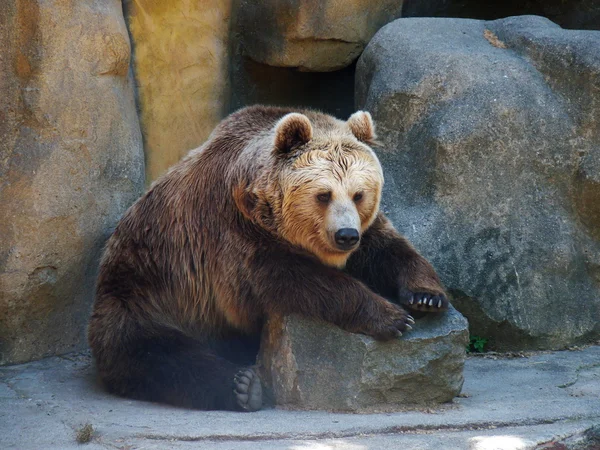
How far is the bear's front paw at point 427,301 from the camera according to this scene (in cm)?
549

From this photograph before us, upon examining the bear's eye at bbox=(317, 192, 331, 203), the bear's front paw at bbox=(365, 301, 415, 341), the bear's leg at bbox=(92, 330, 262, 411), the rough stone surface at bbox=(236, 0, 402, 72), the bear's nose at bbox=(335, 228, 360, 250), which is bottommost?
the bear's leg at bbox=(92, 330, 262, 411)

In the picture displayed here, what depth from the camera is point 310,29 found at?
7.71 m

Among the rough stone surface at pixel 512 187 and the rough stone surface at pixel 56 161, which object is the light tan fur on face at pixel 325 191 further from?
the rough stone surface at pixel 56 161

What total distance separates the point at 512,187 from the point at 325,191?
1987 mm

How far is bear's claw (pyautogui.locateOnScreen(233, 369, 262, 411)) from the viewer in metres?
5.42

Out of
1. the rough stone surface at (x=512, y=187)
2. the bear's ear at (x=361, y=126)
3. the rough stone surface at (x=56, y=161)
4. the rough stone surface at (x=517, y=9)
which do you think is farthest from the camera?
the rough stone surface at (x=517, y=9)

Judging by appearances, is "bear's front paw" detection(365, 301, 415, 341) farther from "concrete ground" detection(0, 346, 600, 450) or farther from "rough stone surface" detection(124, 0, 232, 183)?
"rough stone surface" detection(124, 0, 232, 183)

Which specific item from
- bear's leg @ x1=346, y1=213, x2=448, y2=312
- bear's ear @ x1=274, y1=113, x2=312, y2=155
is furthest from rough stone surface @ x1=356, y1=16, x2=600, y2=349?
bear's ear @ x1=274, y1=113, x2=312, y2=155

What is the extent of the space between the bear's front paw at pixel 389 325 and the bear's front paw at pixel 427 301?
195 mm

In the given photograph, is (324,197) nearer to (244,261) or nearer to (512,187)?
(244,261)

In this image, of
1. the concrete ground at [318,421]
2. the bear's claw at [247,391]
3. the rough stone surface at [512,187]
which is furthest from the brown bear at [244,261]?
the rough stone surface at [512,187]

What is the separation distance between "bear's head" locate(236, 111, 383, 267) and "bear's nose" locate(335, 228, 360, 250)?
0.30 ft

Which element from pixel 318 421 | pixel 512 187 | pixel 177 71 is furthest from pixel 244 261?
pixel 177 71

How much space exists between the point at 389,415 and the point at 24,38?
3.50 metres
